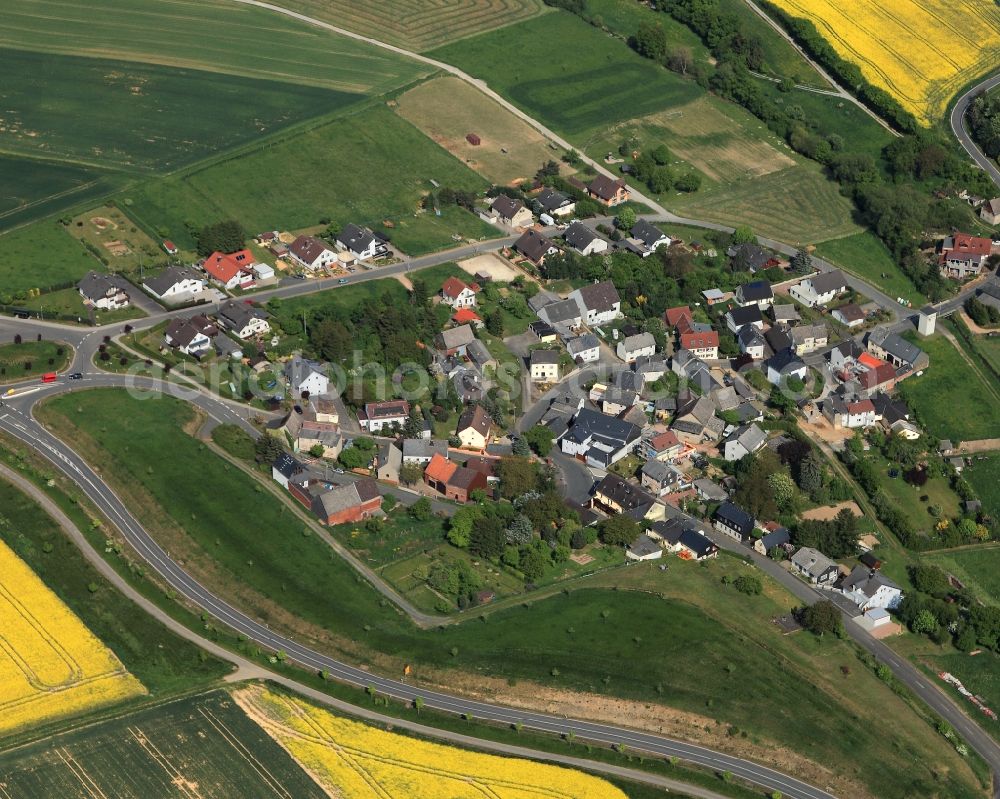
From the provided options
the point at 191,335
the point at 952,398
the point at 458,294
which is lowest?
the point at 191,335

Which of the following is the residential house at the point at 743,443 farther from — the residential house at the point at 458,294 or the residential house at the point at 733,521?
the residential house at the point at 458,294

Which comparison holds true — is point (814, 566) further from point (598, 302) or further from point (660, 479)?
point (598, 302)

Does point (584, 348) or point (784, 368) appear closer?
point (784, 368)

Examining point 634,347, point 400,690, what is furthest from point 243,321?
point 400,690

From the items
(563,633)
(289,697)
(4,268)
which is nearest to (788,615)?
(563,633)

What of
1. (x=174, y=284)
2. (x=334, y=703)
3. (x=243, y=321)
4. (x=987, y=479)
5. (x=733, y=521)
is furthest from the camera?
(x=174, y=284)

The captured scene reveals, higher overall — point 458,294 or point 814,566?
point 814,566

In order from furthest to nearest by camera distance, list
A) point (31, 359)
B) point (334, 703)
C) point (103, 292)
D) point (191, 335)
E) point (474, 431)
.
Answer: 1. point (103, 292)
2. point (191, 335)
3. point (31, 359)
4. point (474, 431)
5. point (334, 703)
